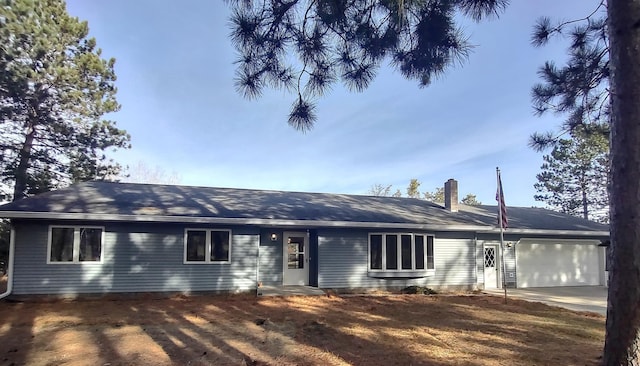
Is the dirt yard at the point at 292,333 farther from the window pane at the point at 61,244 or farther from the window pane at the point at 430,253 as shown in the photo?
the window pane at the point at 430,253

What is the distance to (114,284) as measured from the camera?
11.4 metres

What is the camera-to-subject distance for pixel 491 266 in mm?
15602

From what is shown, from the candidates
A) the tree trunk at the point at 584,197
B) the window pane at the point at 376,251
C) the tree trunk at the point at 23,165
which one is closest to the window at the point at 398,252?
the window pane at the point at 376,251

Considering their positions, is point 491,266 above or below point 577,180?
below

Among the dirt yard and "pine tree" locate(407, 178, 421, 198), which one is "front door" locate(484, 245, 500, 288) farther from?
"pine tree" locate(407, 178, 421, 198)

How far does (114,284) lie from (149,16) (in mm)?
7045

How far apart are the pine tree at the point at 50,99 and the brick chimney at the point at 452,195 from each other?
15.7 meters

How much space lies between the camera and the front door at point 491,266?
15477 millimetres

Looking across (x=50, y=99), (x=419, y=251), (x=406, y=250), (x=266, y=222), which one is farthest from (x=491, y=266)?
(x=50, y=99)

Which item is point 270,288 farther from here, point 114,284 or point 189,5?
point 189,5

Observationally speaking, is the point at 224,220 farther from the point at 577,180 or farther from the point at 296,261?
the point at 577,180

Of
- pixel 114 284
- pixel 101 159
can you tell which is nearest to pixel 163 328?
pixel 114 284

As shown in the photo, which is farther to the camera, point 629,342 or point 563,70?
point 563,70

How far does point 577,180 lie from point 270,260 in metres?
27.9
